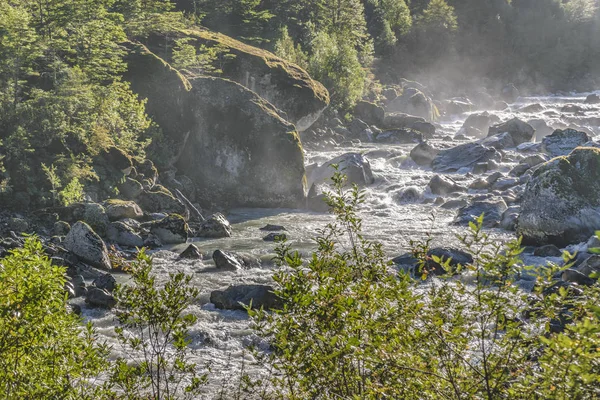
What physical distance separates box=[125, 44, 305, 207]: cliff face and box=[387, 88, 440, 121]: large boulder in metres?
31.7

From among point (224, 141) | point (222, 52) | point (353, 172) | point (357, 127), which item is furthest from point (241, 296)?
point (357, 127)

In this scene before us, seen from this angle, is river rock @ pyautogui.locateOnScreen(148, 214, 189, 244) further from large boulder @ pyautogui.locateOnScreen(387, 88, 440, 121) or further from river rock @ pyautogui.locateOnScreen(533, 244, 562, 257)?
large boulder @ pyautogui.locateOnScreen(387, 88, 440, 121)

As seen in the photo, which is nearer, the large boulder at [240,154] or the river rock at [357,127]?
the large boulder at [240,154]

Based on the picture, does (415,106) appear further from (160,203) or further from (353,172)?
(160,203)

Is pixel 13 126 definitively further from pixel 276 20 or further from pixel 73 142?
pixel 276 20

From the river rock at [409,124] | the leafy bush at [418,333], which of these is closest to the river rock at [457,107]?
the river rock at [409,124]

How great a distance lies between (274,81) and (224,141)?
475 inches

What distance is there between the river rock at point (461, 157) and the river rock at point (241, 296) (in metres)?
25.0

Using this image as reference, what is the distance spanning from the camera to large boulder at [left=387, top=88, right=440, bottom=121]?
61281 mm

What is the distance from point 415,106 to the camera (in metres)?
61.6

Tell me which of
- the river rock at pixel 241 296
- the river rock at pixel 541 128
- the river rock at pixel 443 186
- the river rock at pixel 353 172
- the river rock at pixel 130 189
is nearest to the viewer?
the river rock at pixel 241 296

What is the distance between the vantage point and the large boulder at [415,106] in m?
61.3

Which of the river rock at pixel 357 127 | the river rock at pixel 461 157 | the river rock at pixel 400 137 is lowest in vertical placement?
the river rock at pixel 461 157

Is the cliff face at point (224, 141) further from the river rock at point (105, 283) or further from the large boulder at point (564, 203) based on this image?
the river rock at point (105, 283)
